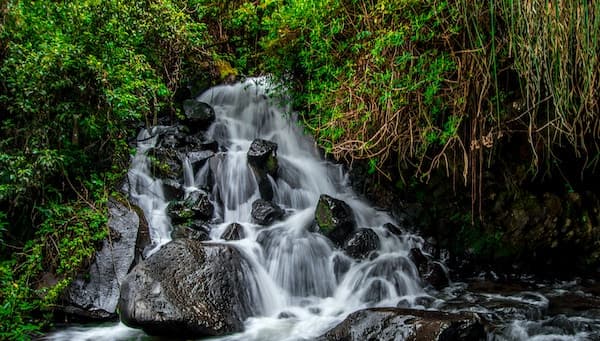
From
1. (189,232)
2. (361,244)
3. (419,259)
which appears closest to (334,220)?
(361,244)

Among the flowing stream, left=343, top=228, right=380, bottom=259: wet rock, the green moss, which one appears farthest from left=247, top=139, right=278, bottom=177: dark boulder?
left=343, top=228, right=380, bottom=259: wet rock

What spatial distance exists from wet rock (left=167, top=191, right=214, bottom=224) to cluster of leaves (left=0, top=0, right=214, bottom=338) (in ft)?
2.73

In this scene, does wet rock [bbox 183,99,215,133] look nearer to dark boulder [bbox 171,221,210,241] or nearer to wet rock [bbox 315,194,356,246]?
dark boulder [bbox 171,221,210,241]

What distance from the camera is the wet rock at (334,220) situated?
5.67 meters

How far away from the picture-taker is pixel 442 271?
5.52 meters

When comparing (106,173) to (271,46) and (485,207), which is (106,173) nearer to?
(271,46)

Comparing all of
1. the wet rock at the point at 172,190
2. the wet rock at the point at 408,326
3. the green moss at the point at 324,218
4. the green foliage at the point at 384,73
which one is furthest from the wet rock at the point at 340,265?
the wet rock at the point at 172,190

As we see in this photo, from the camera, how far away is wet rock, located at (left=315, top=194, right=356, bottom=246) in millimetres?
5668

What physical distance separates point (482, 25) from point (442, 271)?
2979mm

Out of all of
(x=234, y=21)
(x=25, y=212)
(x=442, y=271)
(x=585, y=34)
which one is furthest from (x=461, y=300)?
(x=234, y=21)

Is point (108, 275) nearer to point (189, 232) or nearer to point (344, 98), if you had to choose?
point (189, 232)

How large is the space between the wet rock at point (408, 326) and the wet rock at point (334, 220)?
6.19ft

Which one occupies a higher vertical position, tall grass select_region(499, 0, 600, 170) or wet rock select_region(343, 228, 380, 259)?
tall grass select_region(499, 0, 600, 170)

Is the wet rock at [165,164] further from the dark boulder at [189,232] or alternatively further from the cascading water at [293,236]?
the dark boulder at [189,232]
